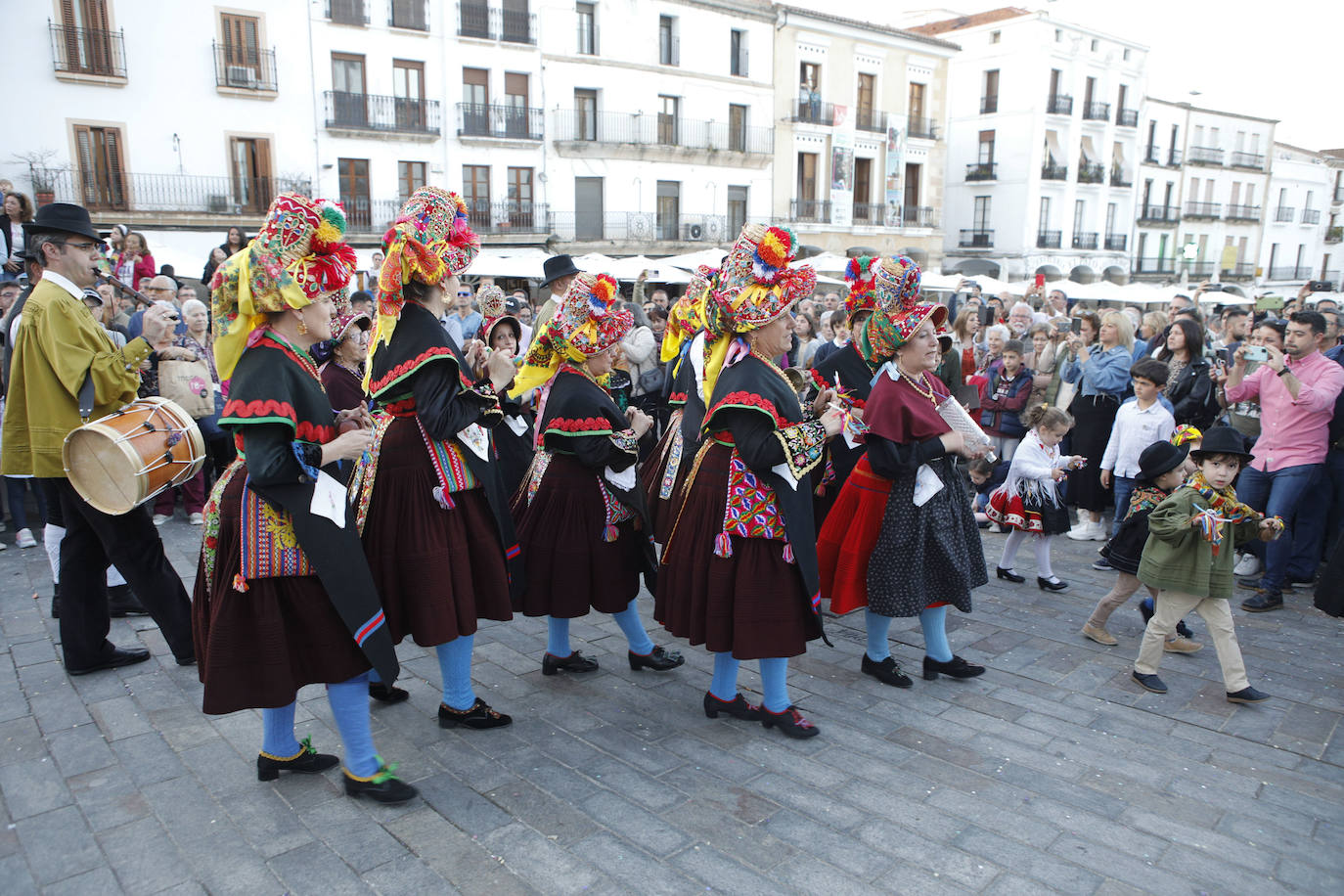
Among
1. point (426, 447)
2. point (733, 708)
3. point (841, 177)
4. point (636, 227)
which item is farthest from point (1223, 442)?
point (841, 177)

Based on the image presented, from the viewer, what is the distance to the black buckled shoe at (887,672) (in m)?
4.58

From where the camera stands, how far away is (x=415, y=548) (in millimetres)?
3584

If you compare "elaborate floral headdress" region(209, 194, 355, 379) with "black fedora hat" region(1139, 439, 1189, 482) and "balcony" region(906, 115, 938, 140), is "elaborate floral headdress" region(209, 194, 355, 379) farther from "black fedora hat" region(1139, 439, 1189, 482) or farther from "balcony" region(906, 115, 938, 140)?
"balcony" region(906, 115, 938, 140)

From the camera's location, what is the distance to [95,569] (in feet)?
14.6

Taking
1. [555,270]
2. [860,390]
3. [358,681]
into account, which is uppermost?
[555,270]

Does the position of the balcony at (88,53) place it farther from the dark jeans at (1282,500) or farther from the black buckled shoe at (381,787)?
the dark jeans at (1282,500)

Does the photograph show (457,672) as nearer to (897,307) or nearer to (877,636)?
(877,636)

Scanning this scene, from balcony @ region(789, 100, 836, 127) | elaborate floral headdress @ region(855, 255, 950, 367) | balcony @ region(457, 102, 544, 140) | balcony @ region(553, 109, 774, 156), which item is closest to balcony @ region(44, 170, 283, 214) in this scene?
→ balcony @ region(457, 102, 544, 140)

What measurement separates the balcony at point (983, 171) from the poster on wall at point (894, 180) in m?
6.09

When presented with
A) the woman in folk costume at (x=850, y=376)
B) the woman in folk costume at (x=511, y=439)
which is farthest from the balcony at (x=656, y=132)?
the woman in folk costume at (x=850, y=376)

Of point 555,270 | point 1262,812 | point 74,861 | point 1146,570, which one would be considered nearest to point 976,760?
point 1262,812

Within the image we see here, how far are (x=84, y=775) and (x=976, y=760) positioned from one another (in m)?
3.78

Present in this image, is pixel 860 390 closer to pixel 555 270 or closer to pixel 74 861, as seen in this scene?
pixel 555 270

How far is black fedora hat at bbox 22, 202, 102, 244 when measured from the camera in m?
4.28
